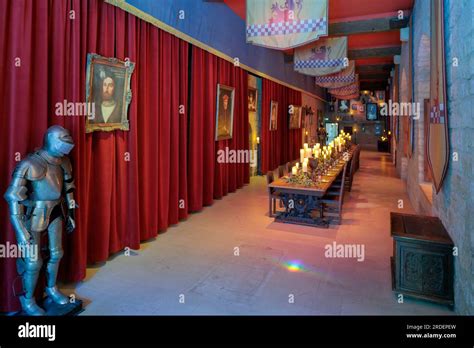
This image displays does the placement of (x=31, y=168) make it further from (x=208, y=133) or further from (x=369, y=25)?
(x=369, y=25)

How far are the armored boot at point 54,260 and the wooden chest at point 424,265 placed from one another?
3.08 meters

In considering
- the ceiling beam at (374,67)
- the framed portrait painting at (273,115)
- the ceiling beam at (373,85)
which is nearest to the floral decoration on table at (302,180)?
the framed portrait painting at (273,115)

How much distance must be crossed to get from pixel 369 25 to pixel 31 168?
25.8ft

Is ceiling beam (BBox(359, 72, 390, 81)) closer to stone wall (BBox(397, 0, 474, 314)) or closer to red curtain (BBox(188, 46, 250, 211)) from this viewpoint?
red curtain (BBox(188, 46, 250, 211))

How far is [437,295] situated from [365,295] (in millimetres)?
621

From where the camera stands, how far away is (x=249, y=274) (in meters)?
3.60

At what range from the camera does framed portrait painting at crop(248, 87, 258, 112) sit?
9.26m

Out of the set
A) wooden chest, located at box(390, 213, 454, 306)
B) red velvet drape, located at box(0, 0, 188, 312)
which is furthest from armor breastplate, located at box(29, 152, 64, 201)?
wooden chest, located at box(390, 213, 454, 306)

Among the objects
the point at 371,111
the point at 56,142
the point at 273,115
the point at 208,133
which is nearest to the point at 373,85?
the point at 371,111

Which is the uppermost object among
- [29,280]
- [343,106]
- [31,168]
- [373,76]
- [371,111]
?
[373,76]

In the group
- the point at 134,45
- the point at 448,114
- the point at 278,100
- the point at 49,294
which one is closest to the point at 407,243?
the point at 448,114

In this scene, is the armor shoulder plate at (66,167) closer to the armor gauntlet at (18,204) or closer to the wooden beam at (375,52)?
the armor gauntlet at (18,204)

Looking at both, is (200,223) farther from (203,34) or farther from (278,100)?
(278,100)
